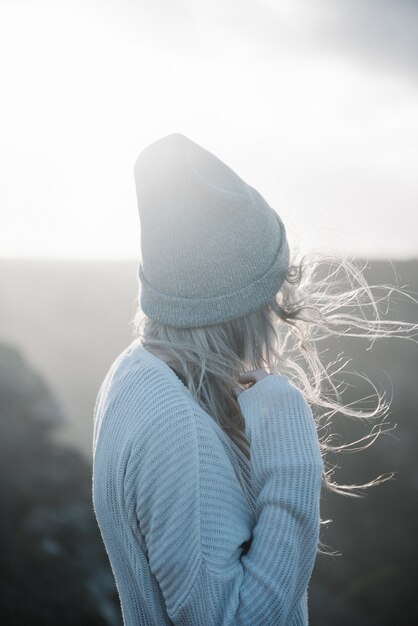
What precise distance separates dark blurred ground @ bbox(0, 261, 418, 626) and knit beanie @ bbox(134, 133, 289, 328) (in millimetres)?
3650

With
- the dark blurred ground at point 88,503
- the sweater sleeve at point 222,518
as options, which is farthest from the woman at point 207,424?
the dark blurred ground at point 88,503

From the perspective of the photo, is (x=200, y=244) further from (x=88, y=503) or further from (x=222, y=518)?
(x=88, y=503)

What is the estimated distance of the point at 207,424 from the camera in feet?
4.89

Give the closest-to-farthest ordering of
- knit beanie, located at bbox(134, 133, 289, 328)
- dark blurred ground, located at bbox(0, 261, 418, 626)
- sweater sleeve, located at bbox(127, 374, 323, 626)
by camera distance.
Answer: sweater sleeve, located at bbox(127, 374, 323, 626)
knit beanie, located at bbox(134, 133, 289, 328)
dark blurred ground, located at bbox(0, 261, 418, 626)

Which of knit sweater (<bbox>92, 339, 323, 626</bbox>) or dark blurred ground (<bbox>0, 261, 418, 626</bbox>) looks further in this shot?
dark blurred ground (<bbox>0, 261, 418, 626</bbox>)

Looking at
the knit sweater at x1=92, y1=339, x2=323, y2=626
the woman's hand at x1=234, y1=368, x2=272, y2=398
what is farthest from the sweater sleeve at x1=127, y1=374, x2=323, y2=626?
the woman's hand at x1=234, y1=368, x2=272, y2=398

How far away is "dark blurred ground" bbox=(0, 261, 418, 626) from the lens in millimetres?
5215

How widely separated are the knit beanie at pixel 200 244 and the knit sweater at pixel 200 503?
0.18 meters

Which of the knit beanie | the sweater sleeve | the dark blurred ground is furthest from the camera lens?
the dark blurred ground

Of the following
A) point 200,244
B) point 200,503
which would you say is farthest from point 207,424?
point 200,244

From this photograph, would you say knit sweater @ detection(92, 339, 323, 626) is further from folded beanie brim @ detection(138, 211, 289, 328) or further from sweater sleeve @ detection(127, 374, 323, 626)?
folded beanie brim @ detection(138, 211, 289, 328)

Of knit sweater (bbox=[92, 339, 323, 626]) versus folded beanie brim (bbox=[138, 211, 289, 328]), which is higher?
folded beanie brim (bbox=[138, 211, 289, 328])

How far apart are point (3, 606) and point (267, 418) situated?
452cm

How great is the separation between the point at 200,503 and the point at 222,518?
8 centimetres
